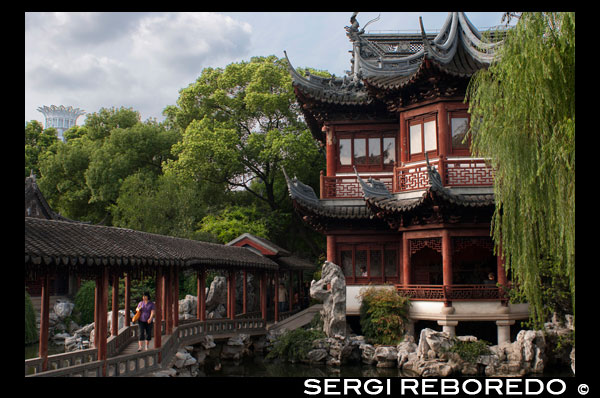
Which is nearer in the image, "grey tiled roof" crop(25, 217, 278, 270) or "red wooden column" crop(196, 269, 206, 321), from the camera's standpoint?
"grey tiled roof" crop(25, 217, 278, 270)

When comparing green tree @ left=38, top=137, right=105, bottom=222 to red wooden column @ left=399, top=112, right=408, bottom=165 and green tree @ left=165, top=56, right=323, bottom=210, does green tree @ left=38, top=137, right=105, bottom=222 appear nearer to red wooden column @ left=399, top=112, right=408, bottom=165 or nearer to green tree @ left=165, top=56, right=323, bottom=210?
green tree @ left=165, top=56, right=323, bottom=210

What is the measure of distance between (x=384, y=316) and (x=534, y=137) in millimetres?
7672

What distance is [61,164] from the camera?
2797 cm

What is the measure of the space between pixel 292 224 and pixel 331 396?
19110 millimetres

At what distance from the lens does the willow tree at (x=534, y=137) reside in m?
7.01

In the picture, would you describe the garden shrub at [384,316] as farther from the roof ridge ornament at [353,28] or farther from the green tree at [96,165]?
the green tree at [96,165]

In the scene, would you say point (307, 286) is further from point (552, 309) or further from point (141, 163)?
point (552, 309)

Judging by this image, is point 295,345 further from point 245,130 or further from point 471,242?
point 245,130

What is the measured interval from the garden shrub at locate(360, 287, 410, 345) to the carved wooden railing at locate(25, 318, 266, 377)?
335cm

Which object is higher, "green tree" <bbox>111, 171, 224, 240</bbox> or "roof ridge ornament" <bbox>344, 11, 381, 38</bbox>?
"roof ridge ornament" <bbox>344, 11, 381, 38</bbox>

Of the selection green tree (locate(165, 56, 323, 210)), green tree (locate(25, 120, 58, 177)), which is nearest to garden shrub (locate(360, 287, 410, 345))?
green tree (locate(165, 56, 323, 210))

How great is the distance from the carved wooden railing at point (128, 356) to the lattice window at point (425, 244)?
4900 mm

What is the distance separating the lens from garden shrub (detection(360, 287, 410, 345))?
14094 mm

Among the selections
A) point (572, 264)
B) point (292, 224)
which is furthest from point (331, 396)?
point (292, 224)
